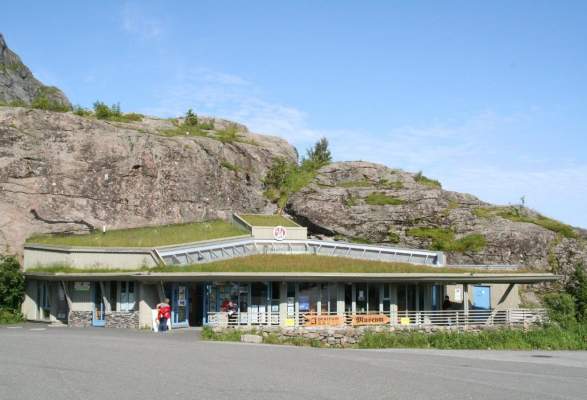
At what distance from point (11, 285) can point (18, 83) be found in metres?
39.7

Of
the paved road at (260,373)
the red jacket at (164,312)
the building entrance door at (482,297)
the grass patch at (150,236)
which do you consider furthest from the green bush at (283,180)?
the paved road at (260,373)

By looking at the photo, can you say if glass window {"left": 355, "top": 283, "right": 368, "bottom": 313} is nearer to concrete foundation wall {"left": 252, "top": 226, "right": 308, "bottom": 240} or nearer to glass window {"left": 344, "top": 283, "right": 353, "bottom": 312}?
glass window {"left": 344, "top": 283, "right": 353, "bottom": 312}

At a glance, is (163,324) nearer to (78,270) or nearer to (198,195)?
(78,270)

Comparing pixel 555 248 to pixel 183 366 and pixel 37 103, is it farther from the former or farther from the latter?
pixel 37 103

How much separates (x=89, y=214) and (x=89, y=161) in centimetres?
383

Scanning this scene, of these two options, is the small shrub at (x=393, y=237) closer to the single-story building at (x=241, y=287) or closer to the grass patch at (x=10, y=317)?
the single-story building at (x=241, y=287)

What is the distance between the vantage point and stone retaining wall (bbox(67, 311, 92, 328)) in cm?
3431

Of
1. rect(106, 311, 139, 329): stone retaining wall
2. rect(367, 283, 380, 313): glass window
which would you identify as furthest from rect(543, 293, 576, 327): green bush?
rect(106, 311, 139, 329): stone retaining wall

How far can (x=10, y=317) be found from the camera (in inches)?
1436

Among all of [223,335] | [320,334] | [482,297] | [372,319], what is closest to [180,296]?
[223,335]

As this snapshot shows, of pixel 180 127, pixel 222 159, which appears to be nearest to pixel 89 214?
pixel 222 159

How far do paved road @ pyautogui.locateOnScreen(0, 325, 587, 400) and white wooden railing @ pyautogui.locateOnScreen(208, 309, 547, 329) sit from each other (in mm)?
8546

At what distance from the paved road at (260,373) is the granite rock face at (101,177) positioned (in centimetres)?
2191

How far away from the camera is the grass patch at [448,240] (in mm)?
48562
